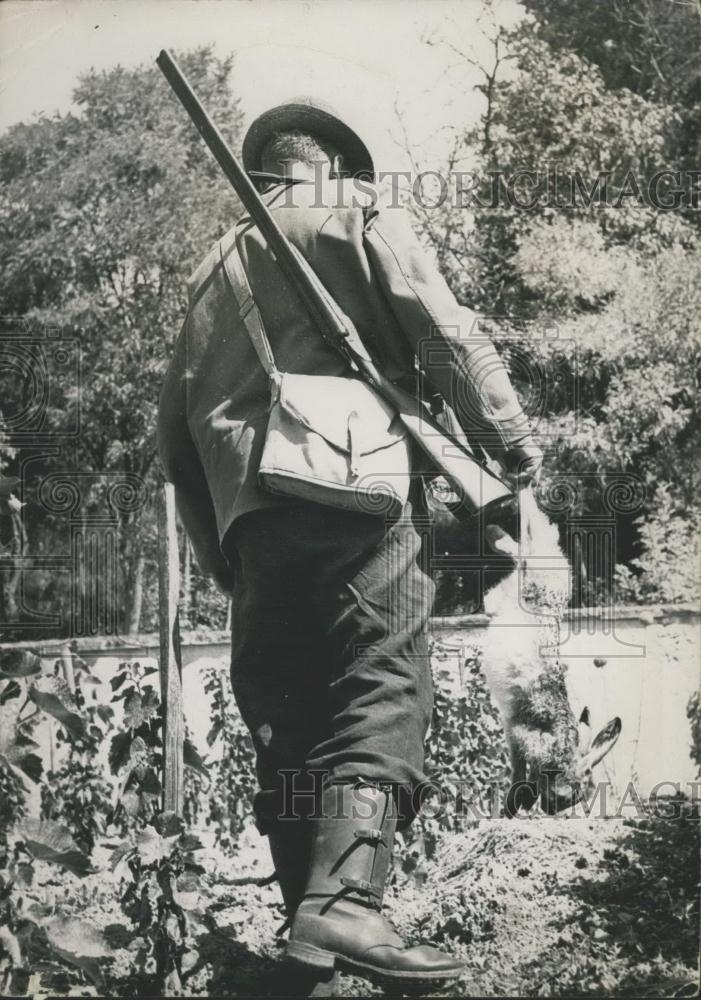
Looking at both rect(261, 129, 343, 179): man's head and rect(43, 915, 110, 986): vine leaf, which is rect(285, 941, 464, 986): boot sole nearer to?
rect(43, 915, 110, 986): vine leaf

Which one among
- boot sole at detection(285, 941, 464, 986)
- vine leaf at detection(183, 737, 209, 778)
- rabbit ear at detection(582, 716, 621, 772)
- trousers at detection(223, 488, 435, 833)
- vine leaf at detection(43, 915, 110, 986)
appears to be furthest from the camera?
vine leaf at detection(183, 737, 209, 778)

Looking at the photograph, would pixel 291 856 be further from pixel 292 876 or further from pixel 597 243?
pixel 597 243

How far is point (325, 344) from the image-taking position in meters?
3.62

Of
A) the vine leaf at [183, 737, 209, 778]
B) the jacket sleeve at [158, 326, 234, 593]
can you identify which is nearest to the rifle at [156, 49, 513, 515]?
the jacket sleeve at [158, 326, 234, 593]

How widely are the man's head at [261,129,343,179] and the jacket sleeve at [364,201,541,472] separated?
9.1 inches

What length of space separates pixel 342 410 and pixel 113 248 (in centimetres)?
103

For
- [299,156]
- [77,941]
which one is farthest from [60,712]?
[299,156]

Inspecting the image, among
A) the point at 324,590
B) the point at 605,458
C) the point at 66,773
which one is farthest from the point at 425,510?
the point at 66,773

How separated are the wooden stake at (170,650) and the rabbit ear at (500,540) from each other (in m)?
0.86

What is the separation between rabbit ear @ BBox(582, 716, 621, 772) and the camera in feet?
12.6

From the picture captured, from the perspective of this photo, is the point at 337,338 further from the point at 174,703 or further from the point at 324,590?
the point at 174,703

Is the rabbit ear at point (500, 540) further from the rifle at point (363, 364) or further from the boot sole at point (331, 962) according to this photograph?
the boot sole at point (331, 962)

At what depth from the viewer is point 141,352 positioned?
4172 mm

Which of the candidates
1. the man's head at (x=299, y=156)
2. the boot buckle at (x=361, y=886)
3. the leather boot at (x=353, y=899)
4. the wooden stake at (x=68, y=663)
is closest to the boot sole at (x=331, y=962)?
the leather boot at (x=353, y=899)
